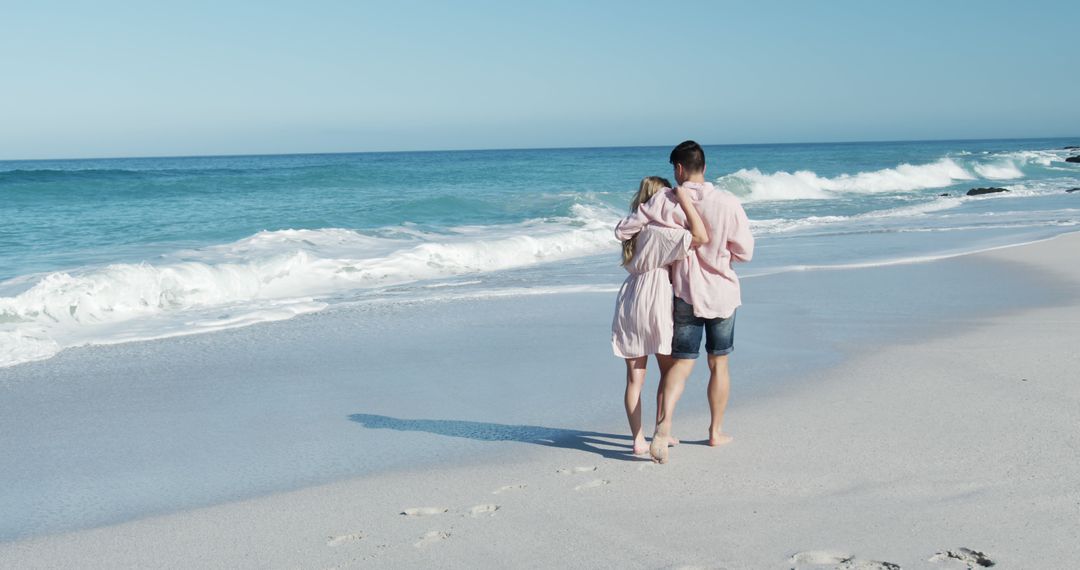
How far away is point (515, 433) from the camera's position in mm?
5285

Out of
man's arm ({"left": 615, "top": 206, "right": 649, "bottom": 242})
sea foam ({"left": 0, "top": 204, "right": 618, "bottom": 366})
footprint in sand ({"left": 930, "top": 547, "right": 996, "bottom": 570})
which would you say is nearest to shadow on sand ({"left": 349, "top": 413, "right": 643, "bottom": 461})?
man's arm ({"left": 615, "top": 206, "right": 649, "bottom": 242})

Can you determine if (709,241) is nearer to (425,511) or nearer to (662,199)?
(662,199)

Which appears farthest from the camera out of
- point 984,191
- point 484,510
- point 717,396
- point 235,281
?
point 984,191

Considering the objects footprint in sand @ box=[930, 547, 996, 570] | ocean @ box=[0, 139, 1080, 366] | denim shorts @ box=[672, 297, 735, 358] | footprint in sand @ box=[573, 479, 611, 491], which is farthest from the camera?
ocean @ box=[0, 139, 1080, 366]

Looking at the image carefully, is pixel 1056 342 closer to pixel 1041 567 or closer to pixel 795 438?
pixel 795 438

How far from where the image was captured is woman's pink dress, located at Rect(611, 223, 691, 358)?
4.59m

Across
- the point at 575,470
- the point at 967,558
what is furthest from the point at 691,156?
the point at 967,558

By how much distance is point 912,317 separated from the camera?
8312 millimetres

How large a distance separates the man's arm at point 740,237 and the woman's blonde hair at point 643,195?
37 cm

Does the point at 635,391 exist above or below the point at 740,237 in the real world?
below

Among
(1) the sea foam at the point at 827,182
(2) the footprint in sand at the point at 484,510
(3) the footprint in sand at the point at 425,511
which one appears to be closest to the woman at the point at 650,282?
(2) the footprint in sand at the point at 484,510

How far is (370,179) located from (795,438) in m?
39.4

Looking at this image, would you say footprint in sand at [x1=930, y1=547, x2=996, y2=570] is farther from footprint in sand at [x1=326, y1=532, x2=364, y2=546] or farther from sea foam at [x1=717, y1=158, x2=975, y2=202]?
sea foam at [x1=717, y1=158, x2=975, y2=202]

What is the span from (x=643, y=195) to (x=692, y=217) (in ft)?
0.93
